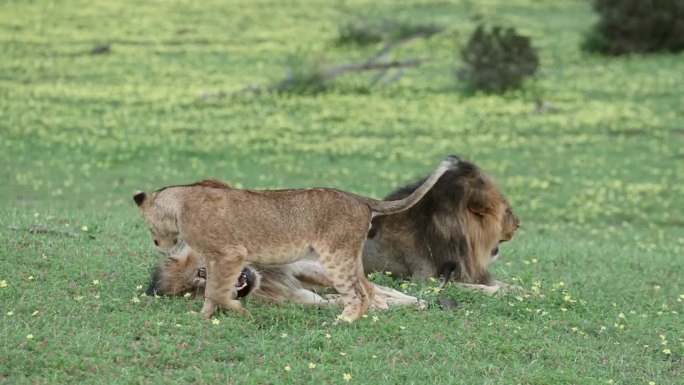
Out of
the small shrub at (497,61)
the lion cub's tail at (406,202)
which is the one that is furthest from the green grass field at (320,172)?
the lion cub's tail at (406,202)

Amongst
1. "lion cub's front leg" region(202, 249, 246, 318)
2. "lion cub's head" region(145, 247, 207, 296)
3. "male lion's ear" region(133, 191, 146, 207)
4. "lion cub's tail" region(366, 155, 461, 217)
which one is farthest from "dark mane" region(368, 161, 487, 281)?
"male lion's ear" region(133, 191, 146, 207)

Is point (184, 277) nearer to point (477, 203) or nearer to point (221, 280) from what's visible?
point (221, 280)

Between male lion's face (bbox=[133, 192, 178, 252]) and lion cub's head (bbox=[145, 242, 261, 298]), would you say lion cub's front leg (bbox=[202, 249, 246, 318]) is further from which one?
lion cub's head (bbox=[145, 242, 261, 298])

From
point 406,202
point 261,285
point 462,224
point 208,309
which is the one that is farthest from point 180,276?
point 462,224

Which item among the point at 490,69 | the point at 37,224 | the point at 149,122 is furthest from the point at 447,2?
the point at 37,224

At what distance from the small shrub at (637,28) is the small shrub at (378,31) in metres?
4.97

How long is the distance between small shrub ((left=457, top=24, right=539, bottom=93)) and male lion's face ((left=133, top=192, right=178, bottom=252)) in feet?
68.4

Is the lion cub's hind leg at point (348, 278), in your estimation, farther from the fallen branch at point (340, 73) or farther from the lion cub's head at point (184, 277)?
the fallen branch at point (340, 73)

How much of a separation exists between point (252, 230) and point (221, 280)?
A: 0.38 m

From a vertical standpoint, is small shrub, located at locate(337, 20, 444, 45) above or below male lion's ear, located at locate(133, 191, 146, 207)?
below

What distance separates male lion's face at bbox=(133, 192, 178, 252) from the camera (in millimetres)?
7559

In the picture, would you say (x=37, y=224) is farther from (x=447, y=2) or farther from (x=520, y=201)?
(x=447, y=2)

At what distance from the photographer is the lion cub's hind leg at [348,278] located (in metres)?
7.62

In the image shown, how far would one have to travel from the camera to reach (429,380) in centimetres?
698
